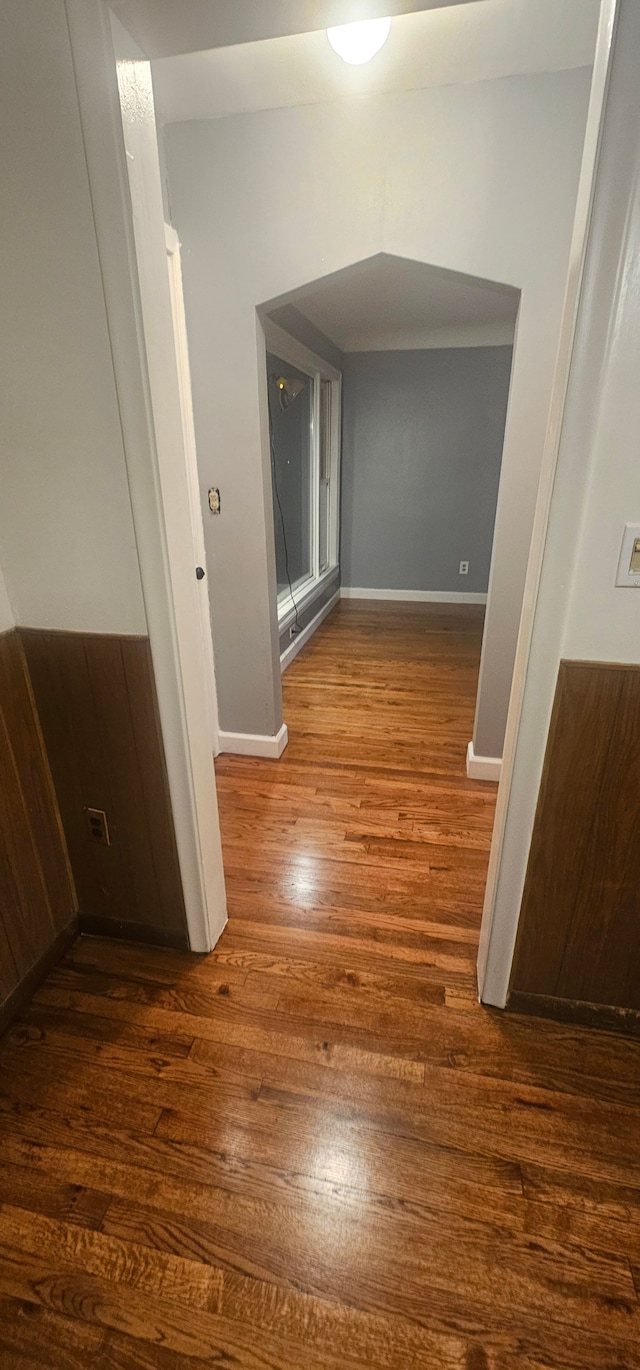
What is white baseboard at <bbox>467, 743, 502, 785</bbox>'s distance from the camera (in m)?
2.46

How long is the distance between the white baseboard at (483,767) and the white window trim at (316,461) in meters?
1.48

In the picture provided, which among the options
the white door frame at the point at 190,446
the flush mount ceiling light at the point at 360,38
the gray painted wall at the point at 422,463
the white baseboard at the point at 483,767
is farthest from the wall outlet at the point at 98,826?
the gray painted wall at the point at 422,463

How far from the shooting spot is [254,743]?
270 cm

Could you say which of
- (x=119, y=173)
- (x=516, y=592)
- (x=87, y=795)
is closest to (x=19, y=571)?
(x=87, y=795)

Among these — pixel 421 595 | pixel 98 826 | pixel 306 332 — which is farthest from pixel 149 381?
pixel 421 595

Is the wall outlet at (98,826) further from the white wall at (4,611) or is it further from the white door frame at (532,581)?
the white door frame at (532,581)

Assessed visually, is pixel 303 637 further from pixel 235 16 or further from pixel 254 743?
pixel 235 16

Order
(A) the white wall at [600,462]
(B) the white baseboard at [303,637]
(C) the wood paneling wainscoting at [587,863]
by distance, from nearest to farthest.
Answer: (A) the white wall at [600,462], (C) the wood paneling wainscoting at [587,863], (B) the white baseboard at [303,637]

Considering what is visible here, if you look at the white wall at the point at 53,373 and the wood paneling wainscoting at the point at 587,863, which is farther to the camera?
the wood paneling wainscoting at the point at 587,863

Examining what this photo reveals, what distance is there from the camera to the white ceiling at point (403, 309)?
8.93 feet

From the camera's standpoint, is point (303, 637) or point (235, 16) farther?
point (303, 637)

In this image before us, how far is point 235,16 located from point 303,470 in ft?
12.0

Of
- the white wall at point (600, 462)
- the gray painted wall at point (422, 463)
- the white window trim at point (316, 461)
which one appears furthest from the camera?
the gray painted wall at point (422, 463)

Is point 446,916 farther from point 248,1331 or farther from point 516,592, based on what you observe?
point 516,592
